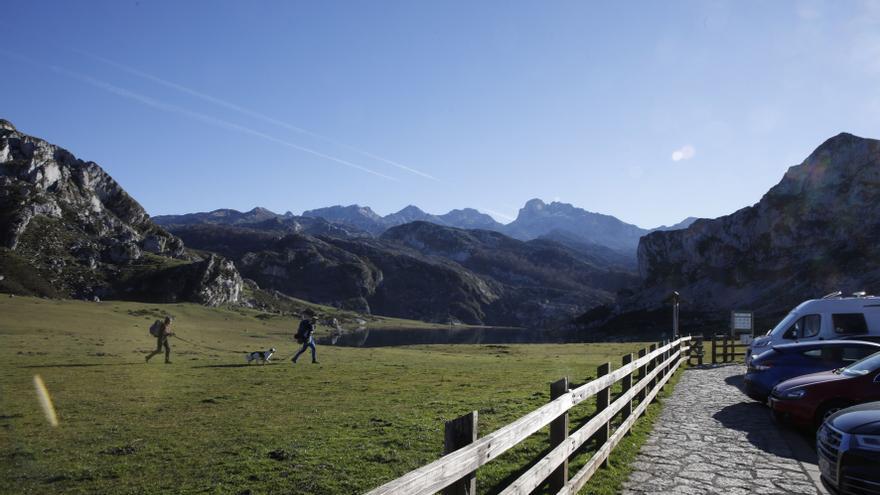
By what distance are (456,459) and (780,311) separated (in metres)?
198

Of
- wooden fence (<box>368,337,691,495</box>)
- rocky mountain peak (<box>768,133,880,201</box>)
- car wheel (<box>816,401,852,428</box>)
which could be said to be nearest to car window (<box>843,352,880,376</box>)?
car wheel (<box>816,401,852,428</box>)

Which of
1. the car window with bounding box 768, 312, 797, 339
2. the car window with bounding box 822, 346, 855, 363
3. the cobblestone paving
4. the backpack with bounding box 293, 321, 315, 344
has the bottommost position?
the cobblestone paving

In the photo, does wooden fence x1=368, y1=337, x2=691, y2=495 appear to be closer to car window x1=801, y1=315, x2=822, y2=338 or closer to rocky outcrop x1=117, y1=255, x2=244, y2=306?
car window x1=801, y1=315, x2=822, y2=338

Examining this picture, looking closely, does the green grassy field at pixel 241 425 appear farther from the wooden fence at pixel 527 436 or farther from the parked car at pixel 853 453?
the parked car at pixel 853 453

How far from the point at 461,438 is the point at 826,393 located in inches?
443

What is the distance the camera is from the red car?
11.3 meters

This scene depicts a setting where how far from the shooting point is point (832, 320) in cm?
2073

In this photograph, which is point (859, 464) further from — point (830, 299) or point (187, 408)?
point (830, 299)

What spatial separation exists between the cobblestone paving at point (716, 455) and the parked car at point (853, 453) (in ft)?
2.96

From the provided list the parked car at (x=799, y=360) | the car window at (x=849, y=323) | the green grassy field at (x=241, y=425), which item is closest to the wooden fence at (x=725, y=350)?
the car window at (x=849, y=323)

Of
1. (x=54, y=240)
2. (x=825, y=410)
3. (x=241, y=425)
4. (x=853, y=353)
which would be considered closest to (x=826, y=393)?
(x=825, y=410)

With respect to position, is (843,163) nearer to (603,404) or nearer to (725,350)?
(725,350)

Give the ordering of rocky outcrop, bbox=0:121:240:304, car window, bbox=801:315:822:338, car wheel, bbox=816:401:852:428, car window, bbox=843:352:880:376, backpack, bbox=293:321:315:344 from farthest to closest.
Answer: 1. rocky outcrop, bbox=0:121:240:304
2. backpack, bbox=293:321:315:344
3. car window, bbox=801:315:822:338
4. car wheel, bbox=816:401:852:428
5. car window, bbox=843:352:880:376

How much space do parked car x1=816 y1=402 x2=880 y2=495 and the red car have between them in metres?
3.92
